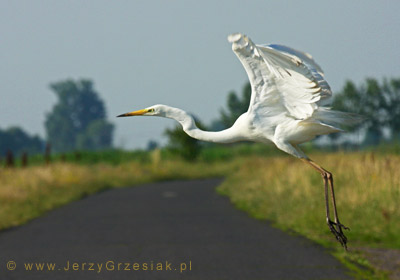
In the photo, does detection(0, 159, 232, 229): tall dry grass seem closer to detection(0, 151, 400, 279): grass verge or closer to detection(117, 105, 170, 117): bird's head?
detection(0, 151, 400, 279): grass verge

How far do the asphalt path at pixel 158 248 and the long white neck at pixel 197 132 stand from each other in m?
4.98

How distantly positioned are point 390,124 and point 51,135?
51.0 m

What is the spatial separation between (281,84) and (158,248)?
7449 millimetres

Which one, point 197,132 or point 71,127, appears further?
point 71,127

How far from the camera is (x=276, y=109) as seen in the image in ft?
12.0

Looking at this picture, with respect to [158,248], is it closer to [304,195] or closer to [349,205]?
[349,205]

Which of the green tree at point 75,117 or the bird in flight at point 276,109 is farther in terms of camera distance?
the green tree at point 75,117

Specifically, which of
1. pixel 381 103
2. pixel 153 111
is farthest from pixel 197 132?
pixel 381 103

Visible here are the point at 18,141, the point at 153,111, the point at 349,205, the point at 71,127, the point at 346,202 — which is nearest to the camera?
the point at 153,111

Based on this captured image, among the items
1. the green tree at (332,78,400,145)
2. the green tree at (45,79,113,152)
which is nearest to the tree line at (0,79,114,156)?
the green tree at (45,79,113,152)

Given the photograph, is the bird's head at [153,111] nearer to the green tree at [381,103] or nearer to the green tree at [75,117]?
the green tree at [381,103]

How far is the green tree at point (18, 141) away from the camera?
2901 inches

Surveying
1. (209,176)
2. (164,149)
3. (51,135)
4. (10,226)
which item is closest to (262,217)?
(10,226)

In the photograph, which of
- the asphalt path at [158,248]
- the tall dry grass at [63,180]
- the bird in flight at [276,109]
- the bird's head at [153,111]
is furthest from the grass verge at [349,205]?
the tall dry grass at [63,180]
